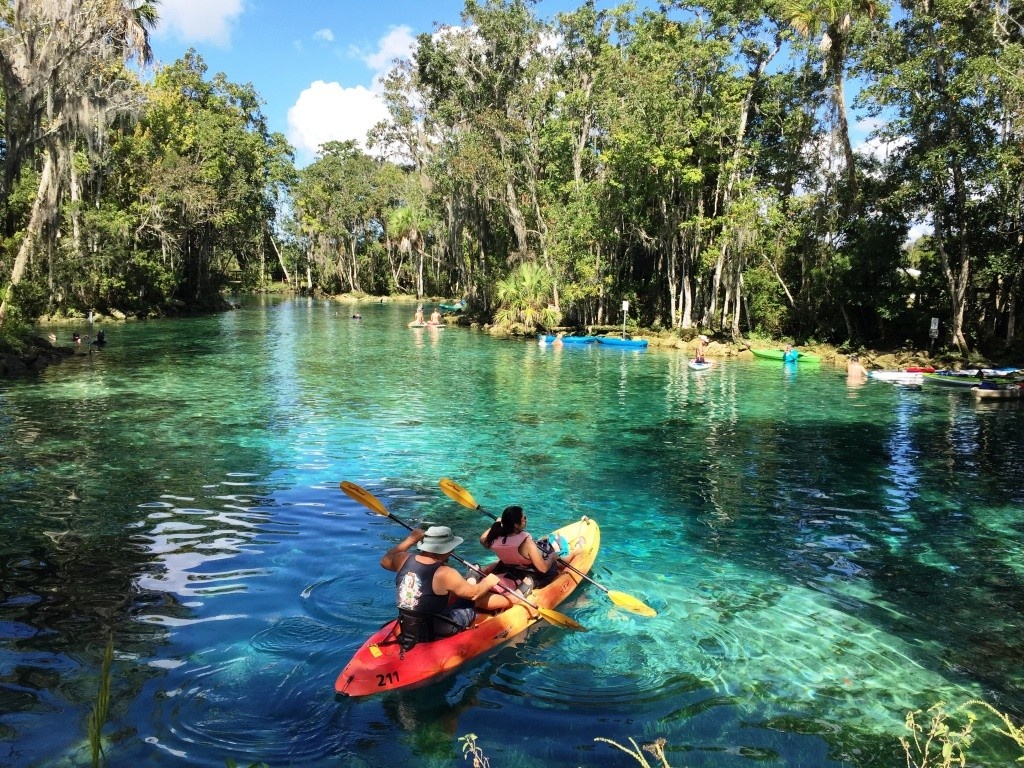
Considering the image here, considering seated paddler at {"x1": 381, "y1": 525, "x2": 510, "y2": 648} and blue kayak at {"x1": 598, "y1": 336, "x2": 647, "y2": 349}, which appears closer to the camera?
seated paddler at {"x1": 381, "y1": 525, "x2": 510, "y2": 648}

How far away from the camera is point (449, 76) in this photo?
46375 mm

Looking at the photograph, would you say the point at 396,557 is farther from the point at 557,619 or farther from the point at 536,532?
the point at 536,532

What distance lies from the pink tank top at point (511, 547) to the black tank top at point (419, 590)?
4.54ft

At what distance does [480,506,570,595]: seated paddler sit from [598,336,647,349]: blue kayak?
1146 inches

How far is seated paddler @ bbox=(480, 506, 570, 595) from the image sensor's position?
25.2 ft

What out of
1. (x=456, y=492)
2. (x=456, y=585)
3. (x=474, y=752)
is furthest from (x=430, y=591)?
(x=456, y=492)

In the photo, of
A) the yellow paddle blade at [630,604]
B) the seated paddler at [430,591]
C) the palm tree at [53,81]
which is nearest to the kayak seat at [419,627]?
the seated paddler at [430,591]

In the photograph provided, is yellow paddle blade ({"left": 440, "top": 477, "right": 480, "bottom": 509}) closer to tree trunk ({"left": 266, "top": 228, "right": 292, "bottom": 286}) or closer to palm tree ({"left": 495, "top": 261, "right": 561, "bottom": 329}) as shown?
palm tree ({"left": 495, "top": 261, "right": 561, "bottom": 329})

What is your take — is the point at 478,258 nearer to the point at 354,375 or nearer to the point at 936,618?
the point at 354,375

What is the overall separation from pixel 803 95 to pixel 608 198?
10423 millimetres

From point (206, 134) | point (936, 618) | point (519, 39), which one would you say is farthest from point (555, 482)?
point (206, 134)

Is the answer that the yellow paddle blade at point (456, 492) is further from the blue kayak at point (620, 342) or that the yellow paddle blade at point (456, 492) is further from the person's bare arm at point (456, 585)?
the blue kayak at point (620, 342)

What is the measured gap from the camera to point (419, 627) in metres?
6.35

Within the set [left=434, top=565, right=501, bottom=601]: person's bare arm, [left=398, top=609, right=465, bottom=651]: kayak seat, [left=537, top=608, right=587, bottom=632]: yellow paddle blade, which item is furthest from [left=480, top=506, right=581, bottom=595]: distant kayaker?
[left=398, top=609, right=465, bottom=651]: kayak seat
